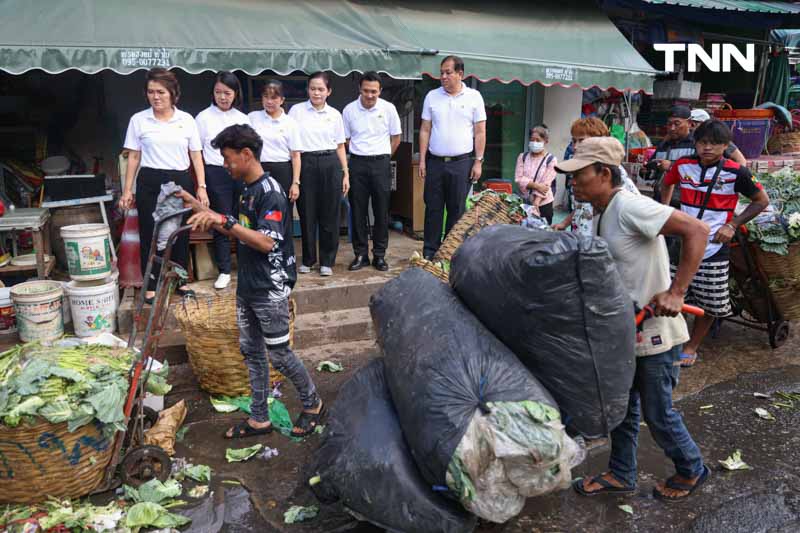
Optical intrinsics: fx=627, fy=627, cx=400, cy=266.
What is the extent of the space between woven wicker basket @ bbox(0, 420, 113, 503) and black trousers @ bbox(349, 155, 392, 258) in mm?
3802

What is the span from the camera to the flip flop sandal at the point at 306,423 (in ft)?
13.5

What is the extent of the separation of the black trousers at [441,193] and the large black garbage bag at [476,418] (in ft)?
12.1

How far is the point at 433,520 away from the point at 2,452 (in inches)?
85.1

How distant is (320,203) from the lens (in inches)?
253

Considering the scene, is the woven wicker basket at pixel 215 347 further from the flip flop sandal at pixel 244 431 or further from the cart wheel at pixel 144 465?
the cart wheel at pixel 144 465

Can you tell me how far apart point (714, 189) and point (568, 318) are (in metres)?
2.99

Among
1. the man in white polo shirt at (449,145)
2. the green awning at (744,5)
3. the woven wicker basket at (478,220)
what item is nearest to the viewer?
the woven wicker basket at (478,220)

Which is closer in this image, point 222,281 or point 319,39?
point 222,281

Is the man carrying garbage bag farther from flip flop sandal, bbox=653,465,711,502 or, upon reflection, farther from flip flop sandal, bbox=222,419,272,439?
flip flop sandal, bbox=222,419,272,439

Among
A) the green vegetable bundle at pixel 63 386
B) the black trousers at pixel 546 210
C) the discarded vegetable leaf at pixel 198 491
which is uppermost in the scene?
the black trousers at pixel 546 210

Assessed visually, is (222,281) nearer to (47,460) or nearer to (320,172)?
(320,172)

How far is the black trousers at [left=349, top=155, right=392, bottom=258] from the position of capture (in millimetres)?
6562

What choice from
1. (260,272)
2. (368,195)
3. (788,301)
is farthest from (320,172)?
(788,301)

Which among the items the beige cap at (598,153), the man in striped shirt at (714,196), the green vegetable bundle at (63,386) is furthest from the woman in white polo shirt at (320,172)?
the beige cap at (598,153)
